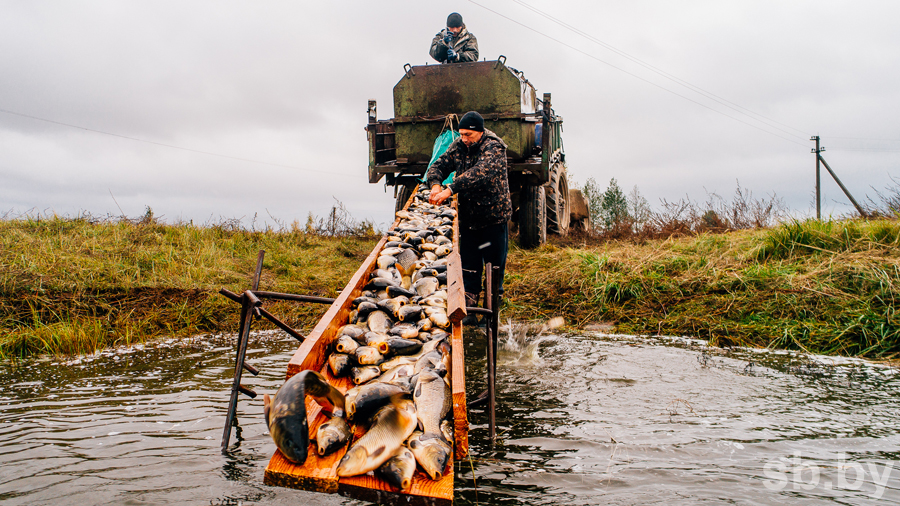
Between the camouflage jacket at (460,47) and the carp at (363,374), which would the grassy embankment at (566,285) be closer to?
the camouflage jacket at (460,47)

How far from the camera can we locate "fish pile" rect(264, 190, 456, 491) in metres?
1.56

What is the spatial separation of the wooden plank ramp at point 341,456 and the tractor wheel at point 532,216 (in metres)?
5.51

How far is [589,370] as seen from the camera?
362cm

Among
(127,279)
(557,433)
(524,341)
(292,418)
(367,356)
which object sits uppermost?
(127,279)

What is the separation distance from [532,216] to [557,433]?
5.52 m

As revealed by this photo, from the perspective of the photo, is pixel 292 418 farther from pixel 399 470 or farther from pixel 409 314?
pixel 409 314

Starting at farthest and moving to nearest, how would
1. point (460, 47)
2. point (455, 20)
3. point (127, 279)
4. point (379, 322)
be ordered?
point (455, 20) < point (460, 47) < point (127, 279) < point (379, 322)

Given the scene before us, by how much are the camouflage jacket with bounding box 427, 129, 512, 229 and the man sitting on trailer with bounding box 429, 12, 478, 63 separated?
10.7 feet

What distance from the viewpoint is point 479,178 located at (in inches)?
161

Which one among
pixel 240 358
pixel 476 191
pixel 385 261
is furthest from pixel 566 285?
pixel 240 358

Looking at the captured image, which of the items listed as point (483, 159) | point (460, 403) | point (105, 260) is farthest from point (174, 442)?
point (105, 260)

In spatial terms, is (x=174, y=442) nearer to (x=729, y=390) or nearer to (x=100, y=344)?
(x=100, y=344)

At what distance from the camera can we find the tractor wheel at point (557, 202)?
332 inches

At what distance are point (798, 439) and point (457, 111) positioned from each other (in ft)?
18.2
